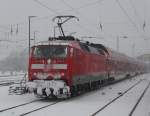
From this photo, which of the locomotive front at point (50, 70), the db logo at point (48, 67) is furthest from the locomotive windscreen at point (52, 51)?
the db logo at point (48, 67)

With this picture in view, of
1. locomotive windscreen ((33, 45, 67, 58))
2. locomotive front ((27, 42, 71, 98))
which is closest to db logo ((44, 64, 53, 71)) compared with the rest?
locomotive front ((27, 42, 71, 98))

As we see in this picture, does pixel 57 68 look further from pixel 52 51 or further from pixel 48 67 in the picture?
pixel 52 51

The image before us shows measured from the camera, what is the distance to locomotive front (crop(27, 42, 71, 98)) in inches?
798

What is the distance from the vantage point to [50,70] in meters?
20.6

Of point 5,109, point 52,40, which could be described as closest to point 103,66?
point 52,40

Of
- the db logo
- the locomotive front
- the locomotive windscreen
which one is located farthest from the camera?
the locomotive windscreen

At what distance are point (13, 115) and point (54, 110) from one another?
8.18ft

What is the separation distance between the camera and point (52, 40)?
22703 millimetres

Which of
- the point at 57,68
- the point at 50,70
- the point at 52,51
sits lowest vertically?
the point at 50,70

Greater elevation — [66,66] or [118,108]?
[66,66]

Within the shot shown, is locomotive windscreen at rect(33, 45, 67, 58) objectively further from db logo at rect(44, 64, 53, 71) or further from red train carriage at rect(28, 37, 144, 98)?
db logo at rect(44, 64, 53, 71)

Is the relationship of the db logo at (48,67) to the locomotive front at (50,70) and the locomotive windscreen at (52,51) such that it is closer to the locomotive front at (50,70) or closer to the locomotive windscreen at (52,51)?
the locomotive front at (50,70)

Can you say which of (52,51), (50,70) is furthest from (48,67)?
(52,51)

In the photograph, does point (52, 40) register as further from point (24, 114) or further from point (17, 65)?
point (17, 65)
